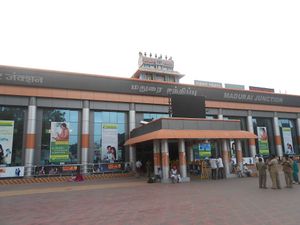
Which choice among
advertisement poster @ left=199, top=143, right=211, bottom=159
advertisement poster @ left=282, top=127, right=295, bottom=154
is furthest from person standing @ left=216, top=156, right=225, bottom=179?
advertisement poster @ left=282, top=127, right=295, bottom=154

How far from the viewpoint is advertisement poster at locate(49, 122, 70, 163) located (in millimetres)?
23913

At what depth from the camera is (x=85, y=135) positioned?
24938 millimetres

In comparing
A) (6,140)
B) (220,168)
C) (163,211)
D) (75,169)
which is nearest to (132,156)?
(75,169)

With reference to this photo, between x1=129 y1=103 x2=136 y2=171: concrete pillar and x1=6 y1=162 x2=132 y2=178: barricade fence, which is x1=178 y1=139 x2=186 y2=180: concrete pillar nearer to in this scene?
x1=129 y1=103 x2=136 y2=171: concrete pillar

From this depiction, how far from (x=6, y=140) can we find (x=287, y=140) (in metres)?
35.4

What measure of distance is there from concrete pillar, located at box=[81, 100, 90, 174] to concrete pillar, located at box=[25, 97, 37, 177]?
4.48 m

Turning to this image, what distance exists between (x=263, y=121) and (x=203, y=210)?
→ 100 ft

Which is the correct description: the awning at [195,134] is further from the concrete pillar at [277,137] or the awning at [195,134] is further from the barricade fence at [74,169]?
the concrete pillar at [277,137]

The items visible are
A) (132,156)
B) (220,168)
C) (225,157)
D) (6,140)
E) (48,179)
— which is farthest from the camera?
(132,156)

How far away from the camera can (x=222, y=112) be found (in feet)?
106

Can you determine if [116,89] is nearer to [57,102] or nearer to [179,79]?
[57,102]

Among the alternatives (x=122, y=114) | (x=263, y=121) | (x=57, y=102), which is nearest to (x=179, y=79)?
(x=263, y=121)

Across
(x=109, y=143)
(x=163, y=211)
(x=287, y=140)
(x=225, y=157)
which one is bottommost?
(x=163, y=211)

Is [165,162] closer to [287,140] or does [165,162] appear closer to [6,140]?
[6,140]
